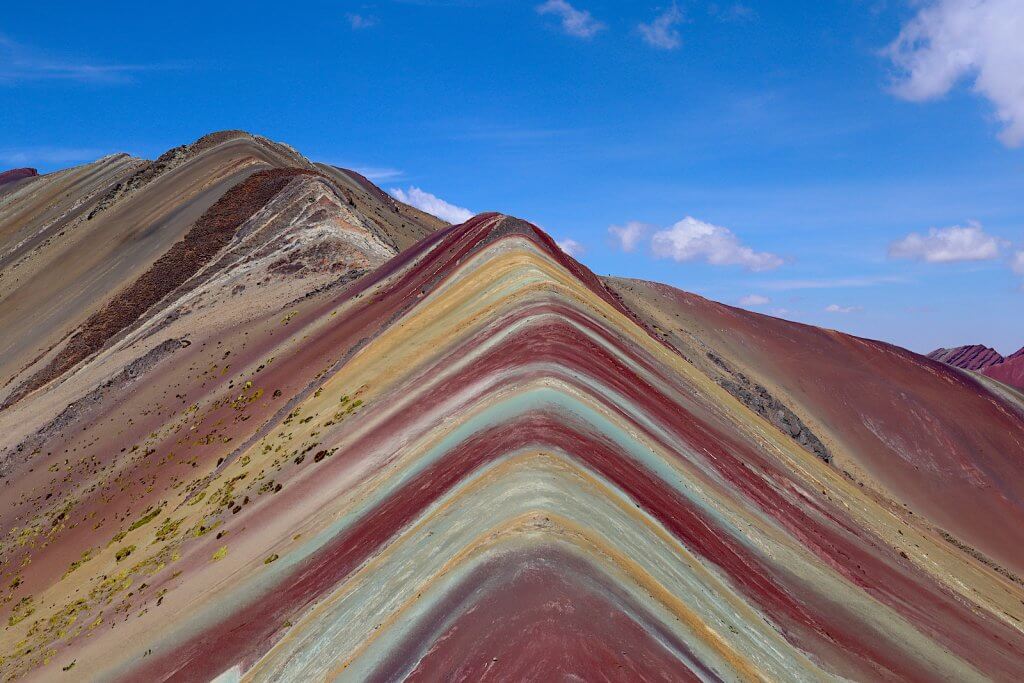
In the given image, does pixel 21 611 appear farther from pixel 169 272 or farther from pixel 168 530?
pixel 169 272

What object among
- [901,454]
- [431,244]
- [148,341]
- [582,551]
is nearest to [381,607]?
[582,551]

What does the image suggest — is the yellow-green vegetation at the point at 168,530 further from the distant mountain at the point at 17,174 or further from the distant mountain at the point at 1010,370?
the distant mountain at the point at 17,174

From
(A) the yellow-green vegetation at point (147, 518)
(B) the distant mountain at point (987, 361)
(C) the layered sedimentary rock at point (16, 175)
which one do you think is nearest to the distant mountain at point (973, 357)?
(B) the distant mountain at point (987, 361)

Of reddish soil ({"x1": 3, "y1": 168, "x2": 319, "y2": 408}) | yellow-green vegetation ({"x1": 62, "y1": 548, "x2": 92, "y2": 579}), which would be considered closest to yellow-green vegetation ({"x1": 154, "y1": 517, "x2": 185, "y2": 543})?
yellow-green vegetation ({"x1": 62, "y1": 548, "x2": 92, "y2": 579})

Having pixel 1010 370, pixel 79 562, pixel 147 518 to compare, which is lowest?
pixel 79 562

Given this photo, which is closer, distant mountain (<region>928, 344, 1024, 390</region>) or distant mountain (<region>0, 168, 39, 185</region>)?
distant mountain (<region>928, 344, 1024, 390</region>)

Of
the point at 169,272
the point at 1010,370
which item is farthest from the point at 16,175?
the point at 1010,370

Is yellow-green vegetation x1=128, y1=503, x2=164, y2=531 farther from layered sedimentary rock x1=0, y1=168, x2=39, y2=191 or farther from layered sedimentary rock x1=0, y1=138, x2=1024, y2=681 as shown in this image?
layered sedimentary rock x1=0, y1=168, x2=39, y2=191

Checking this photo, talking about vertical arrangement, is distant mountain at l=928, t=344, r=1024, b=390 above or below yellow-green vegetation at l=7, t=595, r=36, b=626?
above
